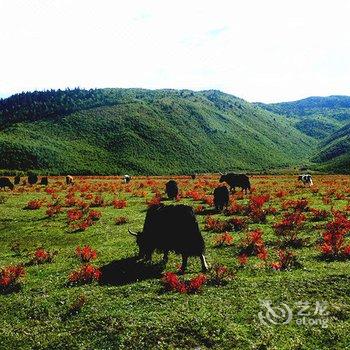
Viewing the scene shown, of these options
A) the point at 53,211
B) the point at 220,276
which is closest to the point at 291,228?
the point at 220,276

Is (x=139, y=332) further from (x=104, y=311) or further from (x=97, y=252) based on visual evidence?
(x=97, y=252)

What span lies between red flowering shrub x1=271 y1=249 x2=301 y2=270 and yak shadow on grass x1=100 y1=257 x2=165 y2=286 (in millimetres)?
4791

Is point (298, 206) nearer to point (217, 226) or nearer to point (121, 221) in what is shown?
point (217, 226)

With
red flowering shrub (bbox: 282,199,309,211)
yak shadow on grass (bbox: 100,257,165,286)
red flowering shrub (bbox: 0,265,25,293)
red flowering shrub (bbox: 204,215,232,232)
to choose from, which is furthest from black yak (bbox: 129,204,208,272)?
red flowering shrub (bbox: 282,199,309,211)

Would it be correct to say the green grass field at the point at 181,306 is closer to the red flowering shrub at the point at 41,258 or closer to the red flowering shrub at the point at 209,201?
the red flowering shrub at the point at 41,258

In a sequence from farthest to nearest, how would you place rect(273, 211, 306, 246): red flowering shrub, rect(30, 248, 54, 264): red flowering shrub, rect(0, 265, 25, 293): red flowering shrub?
rect(273, 211, 306, 246): red flowering shrub, rect(30, 248, 54, 264): red flowering shrub, rect(0, 265, 25, 293): red flowering shrub

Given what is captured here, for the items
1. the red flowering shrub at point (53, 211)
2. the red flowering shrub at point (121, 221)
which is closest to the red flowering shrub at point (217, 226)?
the red flowering shrub at point (121, 221)

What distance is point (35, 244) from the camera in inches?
912

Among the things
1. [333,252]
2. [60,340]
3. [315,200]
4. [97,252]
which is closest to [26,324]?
[60,340]

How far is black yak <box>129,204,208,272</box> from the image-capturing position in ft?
54.5

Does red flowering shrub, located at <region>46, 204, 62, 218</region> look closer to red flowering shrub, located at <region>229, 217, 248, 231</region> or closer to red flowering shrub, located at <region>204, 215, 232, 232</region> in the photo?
red flowering shrub, located at <region>204, 215, 232, 232</region>

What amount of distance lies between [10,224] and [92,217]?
575 cm

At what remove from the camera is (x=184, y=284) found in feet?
47.9

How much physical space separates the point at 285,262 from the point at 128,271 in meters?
6.61
